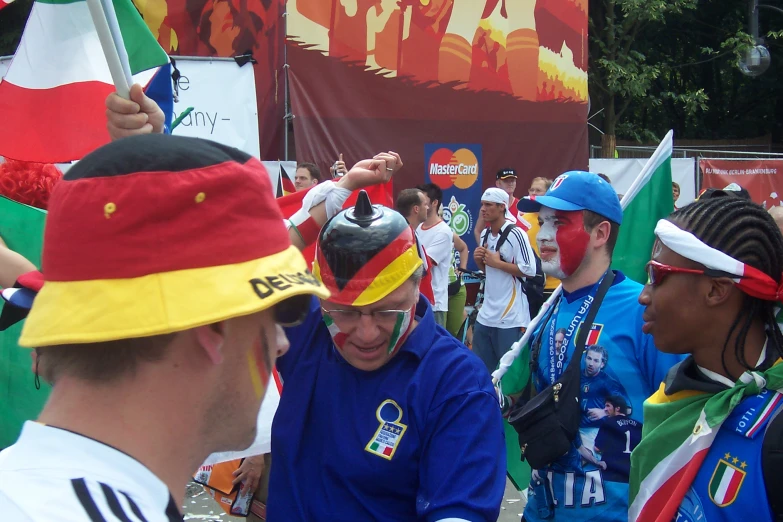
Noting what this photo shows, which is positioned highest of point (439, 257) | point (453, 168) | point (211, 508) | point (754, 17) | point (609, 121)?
point (754, 17)

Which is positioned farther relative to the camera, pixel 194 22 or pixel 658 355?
pixel 194 22

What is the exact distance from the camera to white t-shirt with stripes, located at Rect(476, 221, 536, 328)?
23.4 feet

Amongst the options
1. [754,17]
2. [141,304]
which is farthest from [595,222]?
[754,17]

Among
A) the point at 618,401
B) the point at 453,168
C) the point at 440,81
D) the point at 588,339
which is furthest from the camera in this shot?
the point at 453,168

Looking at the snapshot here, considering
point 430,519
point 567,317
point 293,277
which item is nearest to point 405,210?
point 567,317

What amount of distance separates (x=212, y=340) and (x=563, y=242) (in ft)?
7.32

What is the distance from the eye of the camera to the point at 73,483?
3.44 feet

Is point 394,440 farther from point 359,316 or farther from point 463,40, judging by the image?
point 463,40

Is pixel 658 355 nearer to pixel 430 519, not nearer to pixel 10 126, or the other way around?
pixel 430 519

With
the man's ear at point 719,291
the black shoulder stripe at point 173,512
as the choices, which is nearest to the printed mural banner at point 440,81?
the man's ear at point 719,291

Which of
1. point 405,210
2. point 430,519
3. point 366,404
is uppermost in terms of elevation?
point 366,404

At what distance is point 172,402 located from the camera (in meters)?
1.19

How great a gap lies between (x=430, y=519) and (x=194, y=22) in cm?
858

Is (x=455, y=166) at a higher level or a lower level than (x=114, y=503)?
lower
